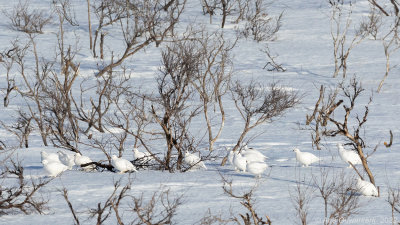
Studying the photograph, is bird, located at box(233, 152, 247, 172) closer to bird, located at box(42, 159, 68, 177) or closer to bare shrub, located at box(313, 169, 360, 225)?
bare shrub, located at box(313, 169, 360, 225)

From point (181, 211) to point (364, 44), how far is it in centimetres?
2481

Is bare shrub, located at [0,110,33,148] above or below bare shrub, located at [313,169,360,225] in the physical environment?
below

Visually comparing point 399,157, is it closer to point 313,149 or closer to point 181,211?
point 313,149

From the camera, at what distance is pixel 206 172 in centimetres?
1056

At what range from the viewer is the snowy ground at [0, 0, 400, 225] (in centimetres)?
759

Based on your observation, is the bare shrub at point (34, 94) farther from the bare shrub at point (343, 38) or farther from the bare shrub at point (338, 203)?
the bare shrub at point (343, 38)

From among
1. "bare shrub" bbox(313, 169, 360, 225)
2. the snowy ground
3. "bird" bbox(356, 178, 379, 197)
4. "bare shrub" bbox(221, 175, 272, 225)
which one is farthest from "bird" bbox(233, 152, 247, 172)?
"bare shrub" bbox(221, 175, 272, 225)

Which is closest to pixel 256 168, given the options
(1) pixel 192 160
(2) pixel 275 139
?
(1) pixel 192 160

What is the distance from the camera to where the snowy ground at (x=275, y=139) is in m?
7.59

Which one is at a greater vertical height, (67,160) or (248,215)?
(248,215)

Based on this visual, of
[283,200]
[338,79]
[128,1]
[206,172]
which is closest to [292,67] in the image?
[338,79]

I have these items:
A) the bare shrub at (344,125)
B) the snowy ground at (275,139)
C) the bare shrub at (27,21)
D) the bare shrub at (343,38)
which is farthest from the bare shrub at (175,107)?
the bare shrub at (27,21)

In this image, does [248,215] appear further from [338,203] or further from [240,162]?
[240,162]

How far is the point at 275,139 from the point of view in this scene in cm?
1798
